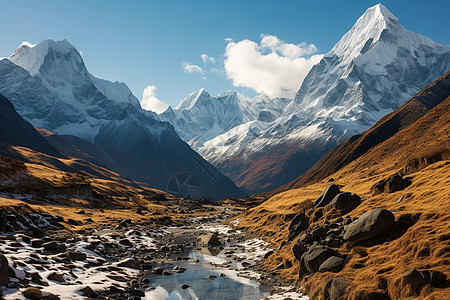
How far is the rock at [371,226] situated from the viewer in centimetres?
2667

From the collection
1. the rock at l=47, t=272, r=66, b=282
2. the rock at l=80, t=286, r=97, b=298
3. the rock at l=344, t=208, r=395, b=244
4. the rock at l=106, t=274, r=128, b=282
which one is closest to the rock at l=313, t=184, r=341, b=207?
the rock at l=344, t=208, r=395, b=244

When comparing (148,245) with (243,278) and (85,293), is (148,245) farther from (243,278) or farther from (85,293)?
(85,293)

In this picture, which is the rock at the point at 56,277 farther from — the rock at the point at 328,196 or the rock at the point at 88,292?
the rock at the point at 328,196

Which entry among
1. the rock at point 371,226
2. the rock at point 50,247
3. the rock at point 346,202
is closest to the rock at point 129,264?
the rock at point 50,247

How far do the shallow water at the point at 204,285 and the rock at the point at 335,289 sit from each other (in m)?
6.28

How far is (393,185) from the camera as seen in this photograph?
39969 mm

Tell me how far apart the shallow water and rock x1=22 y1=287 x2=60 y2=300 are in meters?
8.60

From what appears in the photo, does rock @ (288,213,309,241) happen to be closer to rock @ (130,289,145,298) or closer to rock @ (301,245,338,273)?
rock @ (301,245,338,273)

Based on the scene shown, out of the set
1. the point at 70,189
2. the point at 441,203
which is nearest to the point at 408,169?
the point at 441,203

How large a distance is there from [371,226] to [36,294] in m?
26.9

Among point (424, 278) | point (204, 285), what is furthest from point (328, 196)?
point (424, 278)

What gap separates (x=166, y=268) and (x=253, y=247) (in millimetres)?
15894

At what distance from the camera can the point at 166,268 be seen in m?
38.3

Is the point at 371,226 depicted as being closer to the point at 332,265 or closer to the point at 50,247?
the point at 332,265
